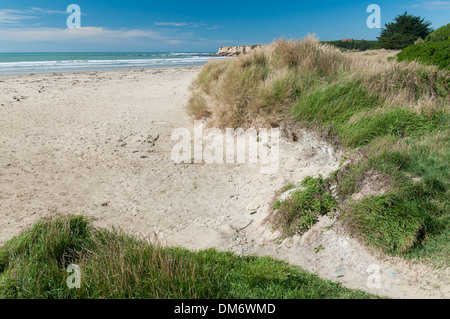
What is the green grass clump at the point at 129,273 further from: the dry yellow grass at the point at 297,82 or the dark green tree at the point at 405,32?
the dark green tree at the point at 405,32

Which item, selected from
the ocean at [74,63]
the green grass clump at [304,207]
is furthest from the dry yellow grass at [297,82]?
the ocean at [74,63]

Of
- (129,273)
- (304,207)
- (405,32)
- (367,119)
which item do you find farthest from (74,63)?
(129,273)

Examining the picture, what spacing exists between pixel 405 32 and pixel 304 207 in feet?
81.7

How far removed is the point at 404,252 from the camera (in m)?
3.62

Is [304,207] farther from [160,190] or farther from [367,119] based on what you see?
[160,190]

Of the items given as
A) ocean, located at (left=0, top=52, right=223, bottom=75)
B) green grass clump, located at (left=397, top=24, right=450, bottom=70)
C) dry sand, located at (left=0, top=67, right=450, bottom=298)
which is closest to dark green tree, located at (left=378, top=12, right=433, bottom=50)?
green grass clump, located at (left=397, top=24, right=450, bottom=70)

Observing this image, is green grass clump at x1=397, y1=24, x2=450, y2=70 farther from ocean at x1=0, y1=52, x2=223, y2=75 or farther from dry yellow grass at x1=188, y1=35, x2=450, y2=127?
ocean at x1=0, y1=52, x2=223, y2=75

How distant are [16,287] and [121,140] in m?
6.47

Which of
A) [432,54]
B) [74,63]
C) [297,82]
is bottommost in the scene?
[297,82]

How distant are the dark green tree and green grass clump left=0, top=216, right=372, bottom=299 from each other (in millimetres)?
23361

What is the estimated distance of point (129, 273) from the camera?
9.39 ft

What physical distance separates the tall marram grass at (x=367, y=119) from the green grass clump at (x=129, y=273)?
1.15 meters

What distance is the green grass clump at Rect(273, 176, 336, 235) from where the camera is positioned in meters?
4.45
